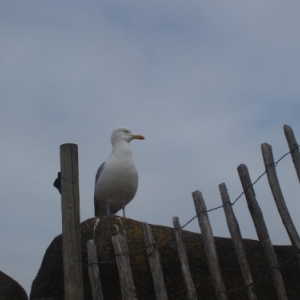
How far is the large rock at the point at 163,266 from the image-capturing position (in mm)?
6559

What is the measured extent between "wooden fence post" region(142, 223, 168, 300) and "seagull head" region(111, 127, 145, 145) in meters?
3.58

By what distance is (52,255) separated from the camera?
7336 mm

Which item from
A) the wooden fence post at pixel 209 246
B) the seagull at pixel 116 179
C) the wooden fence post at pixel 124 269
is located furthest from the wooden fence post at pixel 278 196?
the seagull at pixel 116 179

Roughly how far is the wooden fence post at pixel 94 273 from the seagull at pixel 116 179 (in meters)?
2.79

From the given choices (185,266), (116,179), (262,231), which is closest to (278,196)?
(262,231)

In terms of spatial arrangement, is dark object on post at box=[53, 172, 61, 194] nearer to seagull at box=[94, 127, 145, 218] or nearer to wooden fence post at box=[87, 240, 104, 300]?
wooden fence post at box=[87, 240, 104, 300]

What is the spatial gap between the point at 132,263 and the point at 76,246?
4.08 feet

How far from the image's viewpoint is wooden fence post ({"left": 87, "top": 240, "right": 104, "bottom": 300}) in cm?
623

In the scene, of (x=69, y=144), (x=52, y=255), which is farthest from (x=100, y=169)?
(x=69, y=144)

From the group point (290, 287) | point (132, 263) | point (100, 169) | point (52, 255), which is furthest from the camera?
point (100, 169)

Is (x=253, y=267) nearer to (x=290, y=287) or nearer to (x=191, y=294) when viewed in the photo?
(x=290, y=287)

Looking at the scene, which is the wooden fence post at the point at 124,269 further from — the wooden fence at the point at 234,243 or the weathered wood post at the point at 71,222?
the weathered wood post at the point at 71,222

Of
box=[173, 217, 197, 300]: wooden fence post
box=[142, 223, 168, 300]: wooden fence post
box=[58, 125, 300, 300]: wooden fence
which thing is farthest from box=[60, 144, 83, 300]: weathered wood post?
box=[173, 217, 197, 300]: wooden fence post

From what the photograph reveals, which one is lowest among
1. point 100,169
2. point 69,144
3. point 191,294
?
point 191,294
